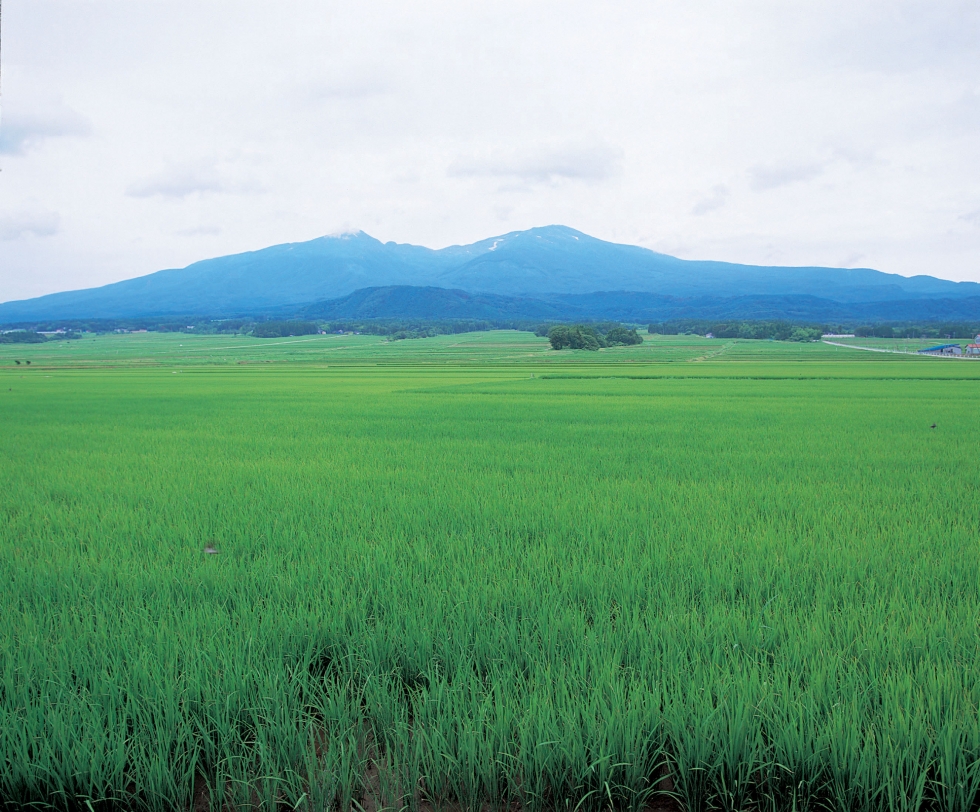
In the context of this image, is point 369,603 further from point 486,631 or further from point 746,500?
point 746,500

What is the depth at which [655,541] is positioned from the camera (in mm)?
4086

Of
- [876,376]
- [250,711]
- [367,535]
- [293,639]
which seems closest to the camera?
[250,711]

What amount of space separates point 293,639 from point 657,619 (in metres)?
1.77

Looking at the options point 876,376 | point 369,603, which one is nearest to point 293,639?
point 369,603

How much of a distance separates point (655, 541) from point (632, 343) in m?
84.0

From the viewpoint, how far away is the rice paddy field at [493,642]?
192 cm

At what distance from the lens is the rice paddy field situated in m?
1.92

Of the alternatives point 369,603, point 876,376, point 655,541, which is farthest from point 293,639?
point 876,376

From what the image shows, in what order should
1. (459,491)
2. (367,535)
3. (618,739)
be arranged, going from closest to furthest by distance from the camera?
(618,739) < (367,535) < (459,491)

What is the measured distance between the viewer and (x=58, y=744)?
79.9 inches

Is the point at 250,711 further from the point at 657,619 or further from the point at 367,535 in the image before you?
the point at 367,535

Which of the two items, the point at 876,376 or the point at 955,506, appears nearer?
the point at 955,506

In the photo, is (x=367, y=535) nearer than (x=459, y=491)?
Yes

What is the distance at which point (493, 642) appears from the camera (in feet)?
8.64
